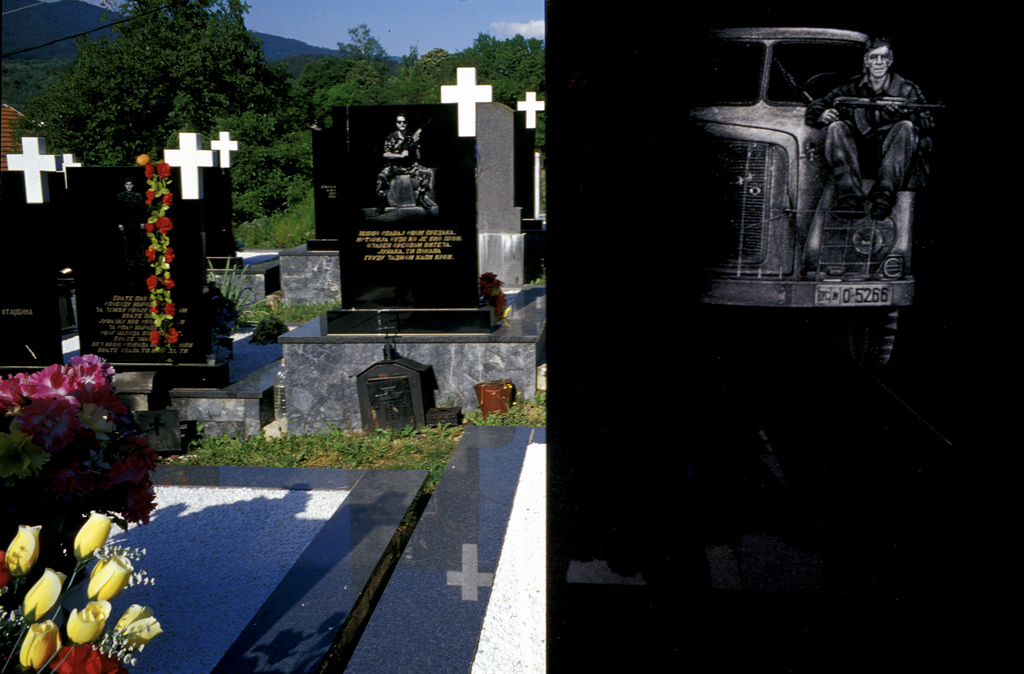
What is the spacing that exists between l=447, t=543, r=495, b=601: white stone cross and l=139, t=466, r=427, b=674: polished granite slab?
436 millimetres

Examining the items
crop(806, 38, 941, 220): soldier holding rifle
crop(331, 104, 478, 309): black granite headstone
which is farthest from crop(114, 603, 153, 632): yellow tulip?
crop(331, 104, 478, 309): black granite headstone

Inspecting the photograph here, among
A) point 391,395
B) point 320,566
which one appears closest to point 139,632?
point 320,566

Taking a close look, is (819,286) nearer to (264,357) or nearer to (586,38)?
(586,38)

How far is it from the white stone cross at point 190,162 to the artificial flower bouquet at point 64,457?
396cm

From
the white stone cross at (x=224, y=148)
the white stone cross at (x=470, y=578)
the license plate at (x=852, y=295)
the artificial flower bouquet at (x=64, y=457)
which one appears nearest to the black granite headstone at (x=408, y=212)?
the white stone cross at (x=470, y=578)

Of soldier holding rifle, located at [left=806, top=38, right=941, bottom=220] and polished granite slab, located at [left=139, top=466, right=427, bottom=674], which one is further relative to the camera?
polished granite slab, located at [left=139, top=466, right=427, bottom=674]

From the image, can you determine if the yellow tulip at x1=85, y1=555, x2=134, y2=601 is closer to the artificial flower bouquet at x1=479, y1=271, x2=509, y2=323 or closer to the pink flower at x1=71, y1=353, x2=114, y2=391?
the pink flower at x1=71, y1=353, x2=114, y2=391

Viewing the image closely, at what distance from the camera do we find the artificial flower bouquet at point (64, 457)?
2.10 m

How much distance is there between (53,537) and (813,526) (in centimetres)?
224

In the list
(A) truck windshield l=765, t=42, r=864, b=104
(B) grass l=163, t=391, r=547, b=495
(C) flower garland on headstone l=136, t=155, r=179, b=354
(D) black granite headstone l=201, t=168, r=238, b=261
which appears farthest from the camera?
(D) black granite headstone l=201, t=168, r=238, b=261

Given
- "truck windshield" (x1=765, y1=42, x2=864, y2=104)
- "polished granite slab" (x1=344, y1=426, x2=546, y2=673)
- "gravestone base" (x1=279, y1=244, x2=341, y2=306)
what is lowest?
"polished granite slab" (x1=344, y1=426, x2=546, y2=673)

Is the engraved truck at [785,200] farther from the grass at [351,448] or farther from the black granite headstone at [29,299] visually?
the black granite headstone at [29,299]

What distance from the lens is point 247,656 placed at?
267 cm

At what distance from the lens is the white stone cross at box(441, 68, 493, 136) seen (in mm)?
6273
